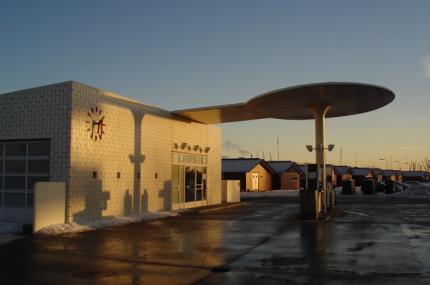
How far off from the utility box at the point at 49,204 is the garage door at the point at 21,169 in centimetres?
155

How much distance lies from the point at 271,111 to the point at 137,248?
14.2 metres

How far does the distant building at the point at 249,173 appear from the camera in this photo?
60.2 m

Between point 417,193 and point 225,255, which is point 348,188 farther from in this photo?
point 225,255

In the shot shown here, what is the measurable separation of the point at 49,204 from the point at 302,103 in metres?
12.0

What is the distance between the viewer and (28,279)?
8.95 meters

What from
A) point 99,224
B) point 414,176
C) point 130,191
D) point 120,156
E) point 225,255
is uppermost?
point 120,156

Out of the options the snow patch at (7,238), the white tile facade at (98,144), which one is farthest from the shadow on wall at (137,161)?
the snow patch at (7,238)

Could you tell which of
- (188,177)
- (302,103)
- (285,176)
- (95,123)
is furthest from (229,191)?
(285,176)

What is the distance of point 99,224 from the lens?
17.6 metres

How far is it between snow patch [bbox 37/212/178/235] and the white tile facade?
670 millimetres

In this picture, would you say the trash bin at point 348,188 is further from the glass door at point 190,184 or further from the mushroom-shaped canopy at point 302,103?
the glass door at point 190,184

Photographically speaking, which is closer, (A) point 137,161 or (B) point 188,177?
(A) point 137,161

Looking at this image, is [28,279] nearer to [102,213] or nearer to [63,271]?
[63,271]

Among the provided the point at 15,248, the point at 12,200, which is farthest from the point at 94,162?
the point at 15,248
